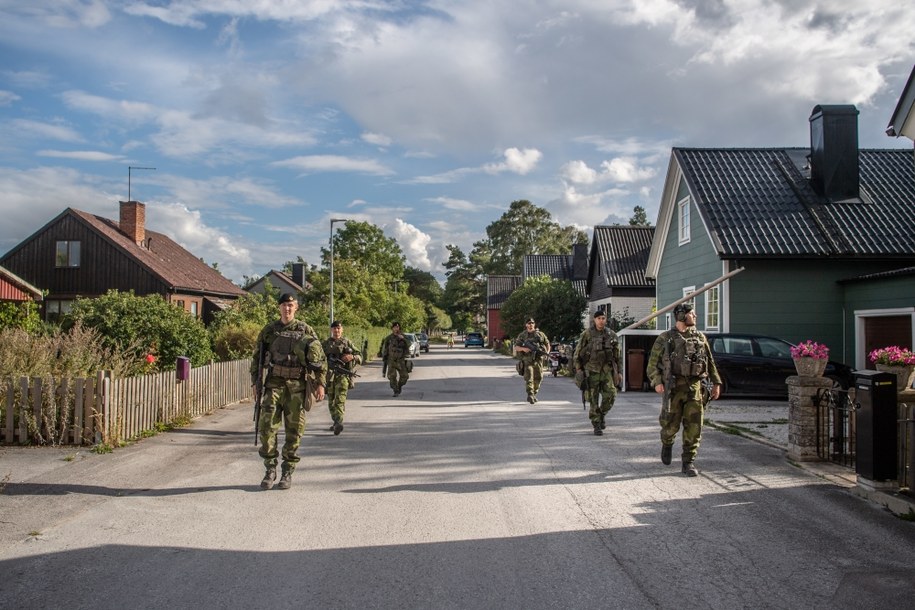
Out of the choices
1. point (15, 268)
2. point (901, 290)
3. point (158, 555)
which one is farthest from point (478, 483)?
point (15, 268)

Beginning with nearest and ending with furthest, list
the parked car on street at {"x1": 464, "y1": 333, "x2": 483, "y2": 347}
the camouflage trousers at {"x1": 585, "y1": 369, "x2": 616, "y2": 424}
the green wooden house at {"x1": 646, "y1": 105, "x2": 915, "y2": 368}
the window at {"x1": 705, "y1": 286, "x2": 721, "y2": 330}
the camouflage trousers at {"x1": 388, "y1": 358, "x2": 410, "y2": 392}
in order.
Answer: the camouflage trousers at {"x1": 585, "y1": 369, "x2": 616, "y2": 424} < the camouflage trousers at {"x1": 388, "y1": 358, "x2": 410, "y2": 392} < the green wooden house at {"x1": 646, "y1": 105, "x2": 915, "y2": 368} < the window at {"x1": 705, "y1": 286, "x2": 721, "y2": 330} < the parked car on street at {"x1": 464, "y1": 333, "x2": 483, "y2": 347}

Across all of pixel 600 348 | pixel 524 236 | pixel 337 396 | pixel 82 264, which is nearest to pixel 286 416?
pixel 337 396

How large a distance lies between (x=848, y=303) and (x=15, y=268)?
1414 inches

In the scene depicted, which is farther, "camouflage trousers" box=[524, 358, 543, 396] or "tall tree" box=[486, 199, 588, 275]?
"tall tree" box=[486, 199, 588, 275]

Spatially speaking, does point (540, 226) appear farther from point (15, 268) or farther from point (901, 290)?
point (901, 290)

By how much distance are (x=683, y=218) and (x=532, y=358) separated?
10234 millimetres

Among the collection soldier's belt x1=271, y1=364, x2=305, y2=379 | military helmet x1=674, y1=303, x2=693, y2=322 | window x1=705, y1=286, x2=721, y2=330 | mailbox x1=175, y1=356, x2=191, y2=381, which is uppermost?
window x1=705, y1=286, x2=721, y2=330

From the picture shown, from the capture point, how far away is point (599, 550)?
5379 millimetres

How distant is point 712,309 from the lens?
20.7 meters

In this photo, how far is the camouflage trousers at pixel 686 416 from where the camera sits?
27.0ft

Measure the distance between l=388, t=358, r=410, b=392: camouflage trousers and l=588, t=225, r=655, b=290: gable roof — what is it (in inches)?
720

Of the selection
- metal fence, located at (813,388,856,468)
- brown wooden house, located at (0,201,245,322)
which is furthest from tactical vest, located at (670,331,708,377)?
brown wooden house, located at (0,201,245,322)

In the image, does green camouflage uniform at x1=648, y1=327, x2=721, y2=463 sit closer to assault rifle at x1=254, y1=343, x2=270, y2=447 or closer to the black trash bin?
the black trash bin

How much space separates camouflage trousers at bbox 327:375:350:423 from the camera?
11258mm
